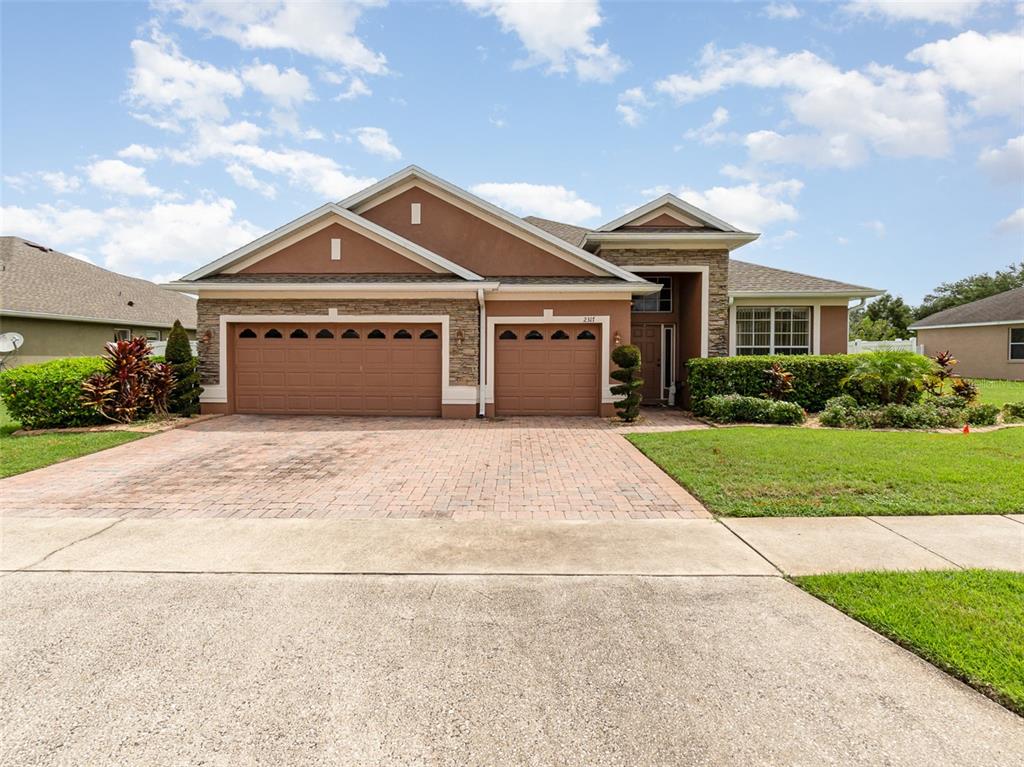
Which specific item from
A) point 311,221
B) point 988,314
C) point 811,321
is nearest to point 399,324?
point 311,221

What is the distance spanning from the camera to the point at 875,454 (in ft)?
26.2

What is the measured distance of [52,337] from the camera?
1962cm

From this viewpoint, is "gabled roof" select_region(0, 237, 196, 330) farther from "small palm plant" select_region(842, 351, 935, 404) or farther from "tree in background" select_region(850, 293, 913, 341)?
"tree in background" select_region(850, 293, 913, 341)

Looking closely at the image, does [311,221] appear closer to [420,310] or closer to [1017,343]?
[420,310]

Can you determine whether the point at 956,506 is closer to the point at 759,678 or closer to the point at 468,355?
the point at 759,678

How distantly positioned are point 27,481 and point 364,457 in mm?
4450

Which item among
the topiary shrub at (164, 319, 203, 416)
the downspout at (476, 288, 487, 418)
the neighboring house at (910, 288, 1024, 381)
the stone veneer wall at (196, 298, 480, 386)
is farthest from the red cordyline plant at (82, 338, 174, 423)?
the neighboring house at (910, 288, 1024, 381)

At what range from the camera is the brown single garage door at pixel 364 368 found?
13.3 m

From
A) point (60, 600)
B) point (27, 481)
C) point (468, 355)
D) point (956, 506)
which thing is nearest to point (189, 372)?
point (27, 481)

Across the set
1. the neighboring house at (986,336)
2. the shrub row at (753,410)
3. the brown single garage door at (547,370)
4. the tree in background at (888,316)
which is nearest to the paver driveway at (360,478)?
the brown single garage door at (547,370)

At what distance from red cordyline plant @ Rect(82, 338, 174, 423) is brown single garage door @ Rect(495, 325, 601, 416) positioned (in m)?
7.91

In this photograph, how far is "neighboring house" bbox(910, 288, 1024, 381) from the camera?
23555mm

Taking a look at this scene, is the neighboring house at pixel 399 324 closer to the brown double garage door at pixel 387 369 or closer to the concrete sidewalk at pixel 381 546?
the brown double garage door at pixel 387 369

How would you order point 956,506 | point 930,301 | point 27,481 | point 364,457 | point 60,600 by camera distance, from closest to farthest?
1. point 60,600
2. point 956,506
3. point 27,481
4. point 364,457
5. point 930,301
